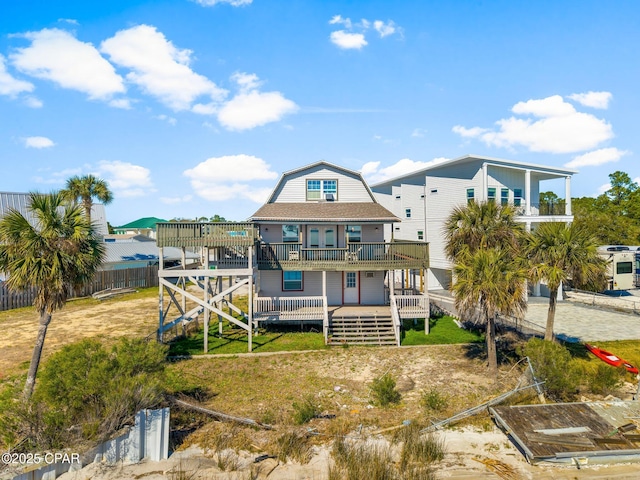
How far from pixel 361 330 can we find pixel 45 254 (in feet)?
44.1

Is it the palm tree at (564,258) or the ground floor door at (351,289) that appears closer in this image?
the palm tree at (564,258)

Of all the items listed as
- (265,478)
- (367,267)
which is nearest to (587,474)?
(265,478)

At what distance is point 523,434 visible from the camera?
9.73 m

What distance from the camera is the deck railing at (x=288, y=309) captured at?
18.7m

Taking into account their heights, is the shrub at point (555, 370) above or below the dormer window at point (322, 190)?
below

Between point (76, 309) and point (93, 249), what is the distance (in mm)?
18030

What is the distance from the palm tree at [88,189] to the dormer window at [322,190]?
79.3ft

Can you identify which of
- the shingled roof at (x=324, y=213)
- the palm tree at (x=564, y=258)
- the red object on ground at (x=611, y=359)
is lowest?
the red object on ground at (x=611, y=359)

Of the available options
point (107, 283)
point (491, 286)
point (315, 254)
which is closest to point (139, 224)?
point (107, 283)

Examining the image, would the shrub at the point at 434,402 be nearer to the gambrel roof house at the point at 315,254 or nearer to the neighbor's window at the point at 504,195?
the gambrel roof house at the point at 315,254

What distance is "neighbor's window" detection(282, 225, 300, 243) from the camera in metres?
21.9

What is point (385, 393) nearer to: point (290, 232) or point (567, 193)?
point (290, 232)

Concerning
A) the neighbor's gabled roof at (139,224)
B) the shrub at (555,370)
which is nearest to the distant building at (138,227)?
the neighbor's gabled roof at (139,224)

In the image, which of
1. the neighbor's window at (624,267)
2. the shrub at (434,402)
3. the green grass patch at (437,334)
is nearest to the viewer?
the shrub at (434,402)
